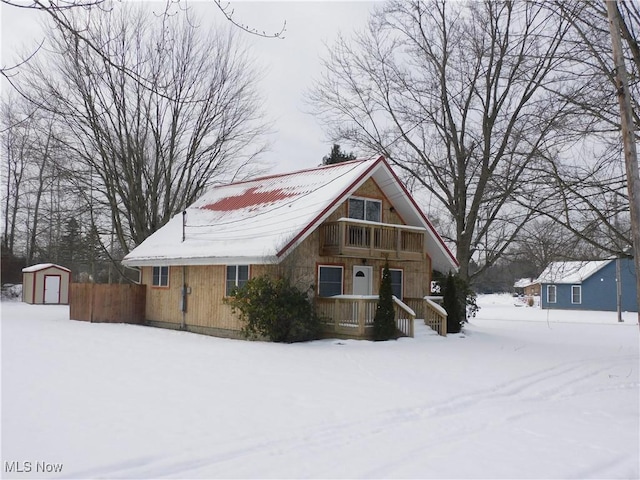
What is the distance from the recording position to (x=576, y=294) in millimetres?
48312

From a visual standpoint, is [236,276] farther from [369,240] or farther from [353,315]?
[369,240]

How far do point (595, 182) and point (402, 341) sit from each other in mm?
7646

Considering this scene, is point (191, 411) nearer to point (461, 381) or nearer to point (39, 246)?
point (461, 381)

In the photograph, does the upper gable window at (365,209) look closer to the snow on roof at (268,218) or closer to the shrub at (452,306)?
the snow on roof at (268,218)

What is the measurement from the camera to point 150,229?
97.7 feet

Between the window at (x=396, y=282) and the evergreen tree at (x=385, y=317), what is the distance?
294 centimetres

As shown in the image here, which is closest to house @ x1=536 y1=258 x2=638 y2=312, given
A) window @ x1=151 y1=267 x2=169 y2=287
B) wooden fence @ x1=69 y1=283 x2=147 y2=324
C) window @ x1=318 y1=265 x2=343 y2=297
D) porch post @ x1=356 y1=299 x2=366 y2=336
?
window @ x1=318 y1=265 x2=343 y2=297

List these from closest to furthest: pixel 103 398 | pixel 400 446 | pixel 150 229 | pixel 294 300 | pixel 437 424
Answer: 1. pixel 400 446
2. pixel 437 424
3. pixel 103 398
4. pixel 294 300
5. pixel 150 229

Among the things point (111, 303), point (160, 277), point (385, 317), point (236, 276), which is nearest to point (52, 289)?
point (111, 303)

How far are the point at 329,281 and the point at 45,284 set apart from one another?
81.3 ft

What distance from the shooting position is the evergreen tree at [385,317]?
18062 millimetres

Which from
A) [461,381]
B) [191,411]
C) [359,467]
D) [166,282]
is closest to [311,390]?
[191,411]

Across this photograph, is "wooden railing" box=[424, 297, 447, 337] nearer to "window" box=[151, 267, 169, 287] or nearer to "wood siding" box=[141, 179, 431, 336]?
"wood siding" box=[141, 179, 431, 336]

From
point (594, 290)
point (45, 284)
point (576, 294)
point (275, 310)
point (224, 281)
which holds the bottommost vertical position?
point (576, 294)
